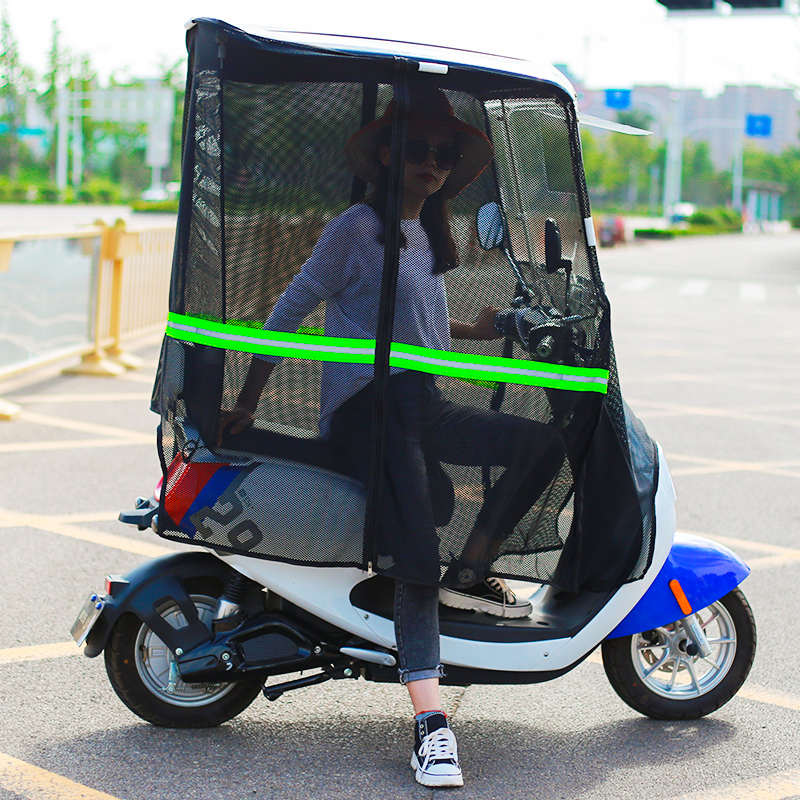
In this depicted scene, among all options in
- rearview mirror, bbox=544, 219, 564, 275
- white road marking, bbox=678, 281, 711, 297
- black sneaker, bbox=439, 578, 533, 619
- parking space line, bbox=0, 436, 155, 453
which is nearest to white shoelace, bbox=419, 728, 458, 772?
black sneaker, bbox=439, 578, 533, 619

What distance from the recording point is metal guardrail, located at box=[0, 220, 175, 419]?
7.99 metres

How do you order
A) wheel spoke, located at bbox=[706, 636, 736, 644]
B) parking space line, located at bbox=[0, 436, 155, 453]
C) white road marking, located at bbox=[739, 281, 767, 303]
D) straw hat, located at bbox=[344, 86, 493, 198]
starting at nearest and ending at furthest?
straw hat, located at bbox=[344, 86, 493, 198] < wheel spoke, located at bbox=[706, 636, 736, 644] < parking space line, located at bbox=[0, 436, 155, 453] < white road marking, located at bbox=[739, 281, 767, 303]

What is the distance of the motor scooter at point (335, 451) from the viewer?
2752 mm

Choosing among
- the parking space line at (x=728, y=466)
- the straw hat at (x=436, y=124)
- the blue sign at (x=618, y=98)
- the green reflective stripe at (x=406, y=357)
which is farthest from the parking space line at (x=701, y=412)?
the blue sign at (x=618, y=98)

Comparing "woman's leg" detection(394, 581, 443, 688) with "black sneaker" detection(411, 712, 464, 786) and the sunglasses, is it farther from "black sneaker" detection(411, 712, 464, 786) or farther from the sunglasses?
the sunglasses

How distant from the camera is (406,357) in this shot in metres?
2.80

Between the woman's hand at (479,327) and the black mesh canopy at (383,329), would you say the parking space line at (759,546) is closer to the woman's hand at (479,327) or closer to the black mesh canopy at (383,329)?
the black mesh canopy at (383,329)

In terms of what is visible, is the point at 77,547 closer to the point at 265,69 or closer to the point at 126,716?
the point at 126,716

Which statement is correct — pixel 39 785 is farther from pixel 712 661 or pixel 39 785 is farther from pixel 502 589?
pixel 712 661

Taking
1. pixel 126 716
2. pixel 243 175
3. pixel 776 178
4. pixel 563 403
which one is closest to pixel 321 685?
pixel 126 716

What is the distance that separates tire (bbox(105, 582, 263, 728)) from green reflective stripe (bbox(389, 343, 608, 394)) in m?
0.93

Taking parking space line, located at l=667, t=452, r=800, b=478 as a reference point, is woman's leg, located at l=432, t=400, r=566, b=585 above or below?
above

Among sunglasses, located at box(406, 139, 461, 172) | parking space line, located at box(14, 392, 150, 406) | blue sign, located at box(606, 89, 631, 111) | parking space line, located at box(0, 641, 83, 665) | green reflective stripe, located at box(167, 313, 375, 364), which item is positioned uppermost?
blue sign, located at box(606, 89, 631, 111)

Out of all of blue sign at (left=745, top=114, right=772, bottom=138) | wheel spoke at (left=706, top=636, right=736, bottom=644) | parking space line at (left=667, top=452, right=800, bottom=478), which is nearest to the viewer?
wheel spoke at (left=706, top=636, right=736, bottom=644)
